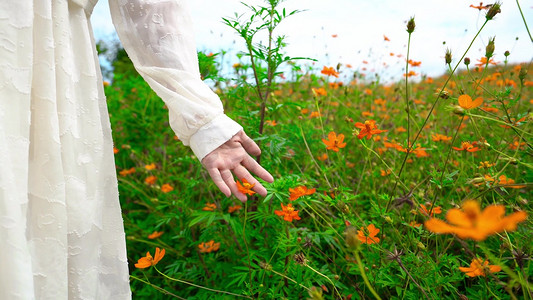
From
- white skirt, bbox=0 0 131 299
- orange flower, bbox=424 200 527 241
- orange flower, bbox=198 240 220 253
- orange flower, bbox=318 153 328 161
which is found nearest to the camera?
orange flower, bbox=424 200 527 241

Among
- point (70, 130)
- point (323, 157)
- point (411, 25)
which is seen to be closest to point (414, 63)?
point (323, 157)

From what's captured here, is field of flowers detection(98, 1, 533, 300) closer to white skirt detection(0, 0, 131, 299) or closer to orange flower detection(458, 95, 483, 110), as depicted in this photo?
orange flower detection(458, 95, 483, 110)

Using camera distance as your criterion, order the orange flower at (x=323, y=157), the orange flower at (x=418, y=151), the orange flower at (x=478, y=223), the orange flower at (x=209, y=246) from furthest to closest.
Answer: the orange flower at (x=323, y=157) → the orange flower at (x=209, y=246) → the orange flower at (x=418, y=151) → the orange flower at (x=478, y=223)

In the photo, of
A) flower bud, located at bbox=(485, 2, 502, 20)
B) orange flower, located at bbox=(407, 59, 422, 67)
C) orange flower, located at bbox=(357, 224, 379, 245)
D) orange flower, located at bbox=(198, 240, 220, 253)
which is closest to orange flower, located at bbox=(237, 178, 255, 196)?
orange flower, located at bbox=(357, 224, 379, 245)

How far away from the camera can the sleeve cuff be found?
3.06 ft

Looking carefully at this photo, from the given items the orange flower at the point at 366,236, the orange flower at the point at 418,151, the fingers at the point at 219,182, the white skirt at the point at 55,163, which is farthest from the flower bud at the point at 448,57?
the white skirt at the point at 55,163

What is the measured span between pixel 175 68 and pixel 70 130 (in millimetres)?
283

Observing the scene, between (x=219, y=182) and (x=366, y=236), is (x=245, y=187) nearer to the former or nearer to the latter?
(x=219, y=182)

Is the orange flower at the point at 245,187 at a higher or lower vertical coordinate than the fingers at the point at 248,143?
lower

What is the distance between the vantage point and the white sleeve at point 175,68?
95 centimetres

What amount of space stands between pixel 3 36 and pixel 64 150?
0.87ft

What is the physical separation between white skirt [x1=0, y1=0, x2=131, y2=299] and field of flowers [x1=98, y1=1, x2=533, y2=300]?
0.17 meters

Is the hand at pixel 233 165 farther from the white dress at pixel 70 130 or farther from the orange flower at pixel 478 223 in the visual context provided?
the orange flower at pixel 478 223

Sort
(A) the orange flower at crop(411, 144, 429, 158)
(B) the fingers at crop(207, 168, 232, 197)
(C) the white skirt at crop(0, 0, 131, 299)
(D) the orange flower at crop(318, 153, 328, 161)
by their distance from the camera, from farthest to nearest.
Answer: (D) the orange flower at crop(318, 153, 328, 161) < (A) the orange flower at crop(411, 144, 429, 158) < (B) the fingers at crop(207, 168, 232, 197) < (C) the white skirt at crop(0, 0, 131, 299)
